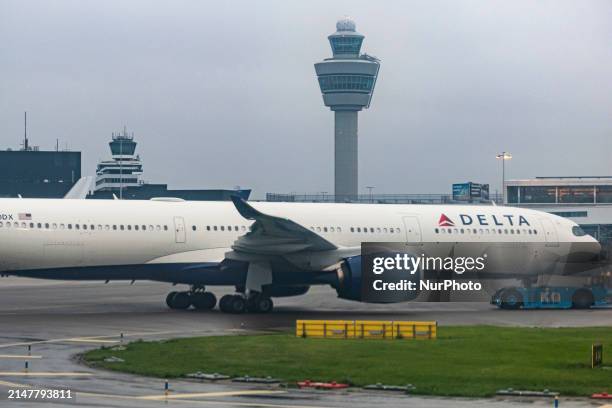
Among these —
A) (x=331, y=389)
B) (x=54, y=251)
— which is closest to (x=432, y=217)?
(x=54, y=251)

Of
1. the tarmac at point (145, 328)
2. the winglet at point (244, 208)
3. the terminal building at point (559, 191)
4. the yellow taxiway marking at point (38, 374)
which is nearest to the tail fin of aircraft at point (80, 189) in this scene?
the tarmac at point (145, 328)

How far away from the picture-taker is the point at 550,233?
46.5m

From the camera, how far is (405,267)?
40.0m

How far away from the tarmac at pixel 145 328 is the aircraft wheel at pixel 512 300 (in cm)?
95

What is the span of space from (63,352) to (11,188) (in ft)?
338

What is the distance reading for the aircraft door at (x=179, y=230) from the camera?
4031 centimetres

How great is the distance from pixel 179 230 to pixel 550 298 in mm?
15072

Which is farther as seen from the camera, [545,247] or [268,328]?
[545,247]

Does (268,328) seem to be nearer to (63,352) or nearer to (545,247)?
(63,352)

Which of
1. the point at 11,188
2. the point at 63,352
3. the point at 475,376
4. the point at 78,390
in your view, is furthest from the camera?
the point at 11,188

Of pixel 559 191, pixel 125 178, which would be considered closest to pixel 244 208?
pixel 559 191

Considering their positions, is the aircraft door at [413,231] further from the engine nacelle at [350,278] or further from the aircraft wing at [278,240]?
the aircraft wing at [278,240]

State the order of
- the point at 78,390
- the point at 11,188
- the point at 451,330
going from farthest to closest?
the point at 11,188 < the point at 451,330 < the point at 78,390

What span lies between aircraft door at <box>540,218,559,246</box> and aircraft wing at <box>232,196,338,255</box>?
36.4 ft
